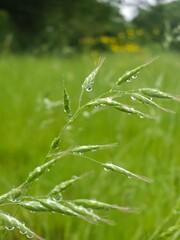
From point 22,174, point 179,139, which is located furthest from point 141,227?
point 179,139

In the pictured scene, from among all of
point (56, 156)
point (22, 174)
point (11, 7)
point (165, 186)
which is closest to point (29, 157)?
point (22, 174)

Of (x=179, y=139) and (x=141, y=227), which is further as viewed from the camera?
(x=179, y=139)

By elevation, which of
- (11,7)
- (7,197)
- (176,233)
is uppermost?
(11,7)

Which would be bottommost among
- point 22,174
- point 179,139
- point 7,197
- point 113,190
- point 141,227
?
point 7,197

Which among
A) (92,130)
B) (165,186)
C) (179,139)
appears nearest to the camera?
(165,186)

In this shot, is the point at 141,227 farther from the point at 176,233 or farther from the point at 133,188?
the point at 176,233

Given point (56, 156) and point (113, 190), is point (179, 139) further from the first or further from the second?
point (56, 156)

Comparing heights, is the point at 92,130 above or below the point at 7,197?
above

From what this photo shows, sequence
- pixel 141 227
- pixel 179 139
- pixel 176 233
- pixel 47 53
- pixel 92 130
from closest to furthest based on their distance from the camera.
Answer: pixel 176 233 → pixel 141 227 → pixel 179 139 → pixel 92 130 → pixel 47 53

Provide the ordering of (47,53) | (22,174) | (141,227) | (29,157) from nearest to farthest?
(141,227) → (22,174) → (29,157) → (47,53)

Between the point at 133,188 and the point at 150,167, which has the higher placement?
the point at 150,167
